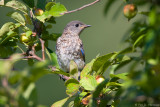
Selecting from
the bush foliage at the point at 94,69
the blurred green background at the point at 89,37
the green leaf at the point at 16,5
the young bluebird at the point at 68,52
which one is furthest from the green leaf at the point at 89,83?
the blurred green background at the point at 89,37

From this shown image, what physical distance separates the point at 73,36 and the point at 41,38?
2.14m

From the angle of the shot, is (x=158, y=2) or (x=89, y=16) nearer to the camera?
(x=158, y=2)

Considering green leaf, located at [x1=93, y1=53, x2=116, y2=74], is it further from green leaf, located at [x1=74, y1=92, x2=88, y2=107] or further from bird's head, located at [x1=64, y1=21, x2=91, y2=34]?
bird's head, located at [x1=64, y1=21, x2=91, y2=34]

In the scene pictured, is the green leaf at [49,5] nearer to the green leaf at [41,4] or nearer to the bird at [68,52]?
the green leaf at [41,4]

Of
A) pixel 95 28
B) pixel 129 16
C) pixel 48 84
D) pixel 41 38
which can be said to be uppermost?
pixel 129 16

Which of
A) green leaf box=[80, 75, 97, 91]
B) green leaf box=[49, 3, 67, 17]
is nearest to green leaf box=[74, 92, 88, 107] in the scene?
green leaf box=[80, 75, 97, 91]

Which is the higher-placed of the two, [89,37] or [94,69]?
[94,69]

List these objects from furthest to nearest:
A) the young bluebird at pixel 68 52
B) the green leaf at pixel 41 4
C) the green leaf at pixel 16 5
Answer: the young bluebird at pixel 68 52 → the green leaf at pixel 41 4 → the green leaf at pixel 16 5

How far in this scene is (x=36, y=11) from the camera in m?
2.55

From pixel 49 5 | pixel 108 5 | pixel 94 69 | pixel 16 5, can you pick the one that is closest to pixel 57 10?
pixel 49 5

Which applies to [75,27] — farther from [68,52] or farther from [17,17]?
[17,17]

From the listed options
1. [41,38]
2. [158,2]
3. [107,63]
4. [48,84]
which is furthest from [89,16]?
[158,2]

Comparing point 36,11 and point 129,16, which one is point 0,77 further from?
point 36,11

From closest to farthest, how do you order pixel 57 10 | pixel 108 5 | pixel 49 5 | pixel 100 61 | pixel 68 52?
pixel 108 5 → pixel 100 61 → pixel 57 10 → pixel 49 5 → pixel 68 52
